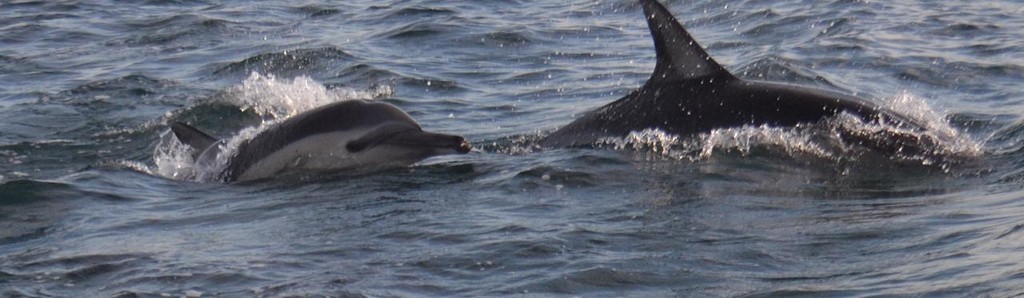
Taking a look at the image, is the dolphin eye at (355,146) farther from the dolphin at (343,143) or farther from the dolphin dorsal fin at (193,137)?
the dolphin dorsal fin at (193,137)

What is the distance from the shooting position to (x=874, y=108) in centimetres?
1055

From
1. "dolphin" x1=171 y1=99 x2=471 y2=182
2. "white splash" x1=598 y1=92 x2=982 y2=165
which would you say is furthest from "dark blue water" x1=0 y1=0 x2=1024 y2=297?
"dolphin" x1=171 y1=99 x2=471 y2=182

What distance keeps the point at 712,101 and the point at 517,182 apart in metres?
1.48

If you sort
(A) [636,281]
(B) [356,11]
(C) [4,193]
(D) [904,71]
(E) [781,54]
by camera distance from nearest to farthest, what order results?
(A) [636,281] < (C) [4,193] < (D) [904,71] < (E) [781,54] < (B) [356,11]

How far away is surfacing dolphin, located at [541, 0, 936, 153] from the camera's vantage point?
413 inches

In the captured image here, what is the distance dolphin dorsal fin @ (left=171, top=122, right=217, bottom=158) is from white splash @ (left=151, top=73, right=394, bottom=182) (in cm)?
6

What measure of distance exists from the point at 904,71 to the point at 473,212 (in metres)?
7.26

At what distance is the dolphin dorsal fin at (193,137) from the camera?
11.4 meters

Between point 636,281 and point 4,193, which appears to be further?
point 4,193

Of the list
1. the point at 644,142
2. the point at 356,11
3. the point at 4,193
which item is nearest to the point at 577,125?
the point at 644,142

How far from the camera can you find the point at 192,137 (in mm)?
11477

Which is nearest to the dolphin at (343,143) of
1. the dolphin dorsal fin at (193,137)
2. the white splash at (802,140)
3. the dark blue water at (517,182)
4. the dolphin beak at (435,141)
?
the dolphin beak at (435,141)

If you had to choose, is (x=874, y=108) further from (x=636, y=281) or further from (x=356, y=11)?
(x=356, y=11)

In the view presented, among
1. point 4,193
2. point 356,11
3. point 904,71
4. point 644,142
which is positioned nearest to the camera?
point 4,193
